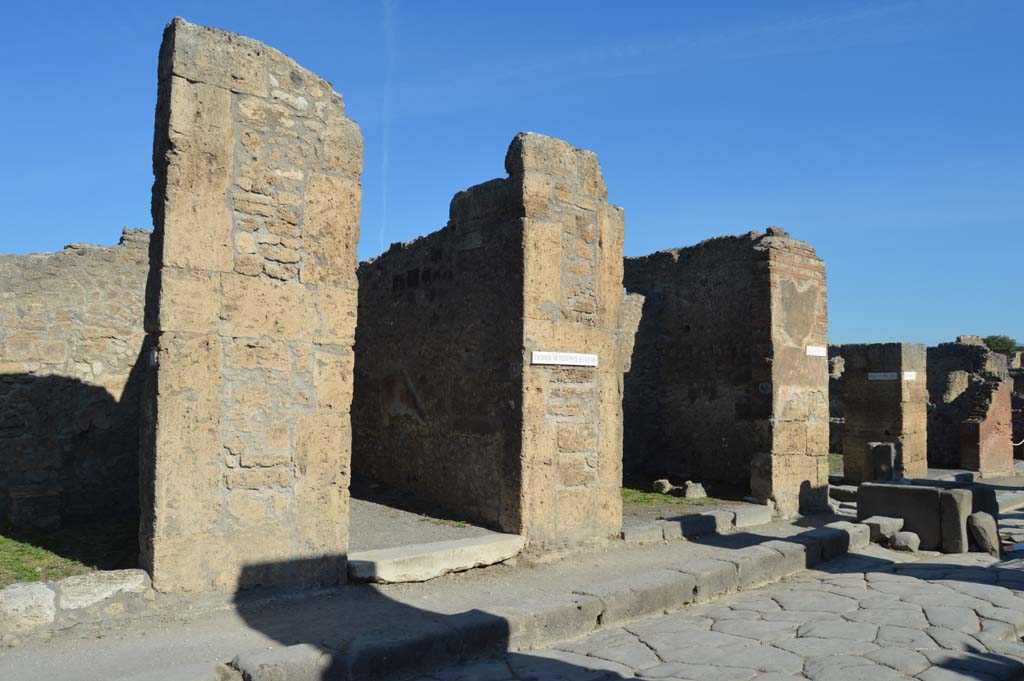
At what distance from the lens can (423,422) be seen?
26.3 ft

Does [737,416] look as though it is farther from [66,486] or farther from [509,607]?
[66,486]

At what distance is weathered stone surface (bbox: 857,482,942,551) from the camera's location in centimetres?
754

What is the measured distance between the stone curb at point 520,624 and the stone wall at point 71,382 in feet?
13.7

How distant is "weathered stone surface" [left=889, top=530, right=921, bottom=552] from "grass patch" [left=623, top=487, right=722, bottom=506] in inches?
97.5

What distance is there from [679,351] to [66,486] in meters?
8.64

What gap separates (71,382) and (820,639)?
6.65 m

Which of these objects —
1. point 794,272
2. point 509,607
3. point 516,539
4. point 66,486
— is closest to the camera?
point 509,607

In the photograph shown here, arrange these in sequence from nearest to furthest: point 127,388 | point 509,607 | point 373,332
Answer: point 509,607 < point 127,388 < point 373,332

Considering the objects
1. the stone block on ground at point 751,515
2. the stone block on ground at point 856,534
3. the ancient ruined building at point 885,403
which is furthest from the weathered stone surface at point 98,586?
the ancient ruined building at point 885,403

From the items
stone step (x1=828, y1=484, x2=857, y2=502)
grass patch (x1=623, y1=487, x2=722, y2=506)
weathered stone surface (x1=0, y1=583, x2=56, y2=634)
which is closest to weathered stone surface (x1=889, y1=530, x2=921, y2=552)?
grass patch (x1=623, y1=487, x2=722, y2=506)

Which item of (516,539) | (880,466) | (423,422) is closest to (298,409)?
(516,539)

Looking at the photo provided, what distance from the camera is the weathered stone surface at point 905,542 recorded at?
7344mm

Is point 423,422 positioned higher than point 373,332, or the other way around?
point 373,332

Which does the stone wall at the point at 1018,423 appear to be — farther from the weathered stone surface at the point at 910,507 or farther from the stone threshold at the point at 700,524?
the stone threshold at the point at 700,524
